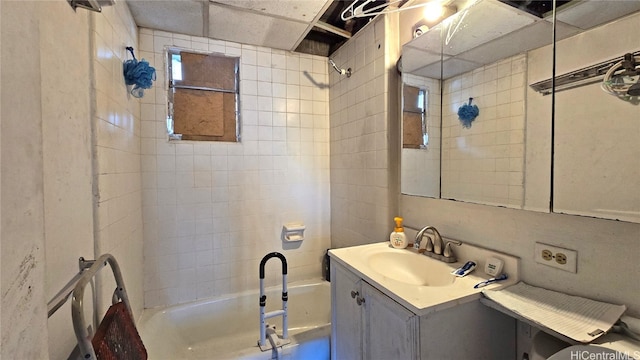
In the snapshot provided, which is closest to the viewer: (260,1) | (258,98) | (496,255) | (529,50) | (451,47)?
(529,50)

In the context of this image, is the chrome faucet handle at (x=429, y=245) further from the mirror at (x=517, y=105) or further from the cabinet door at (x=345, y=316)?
the cabinet door at (x=345, y=316)

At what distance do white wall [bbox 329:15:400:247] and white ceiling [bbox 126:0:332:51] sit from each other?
0.42 metres

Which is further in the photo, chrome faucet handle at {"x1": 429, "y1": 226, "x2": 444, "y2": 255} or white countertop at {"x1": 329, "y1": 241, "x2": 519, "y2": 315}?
chrome faucet handle at {"x1": 429, "y1": 226, "x2": 444, "y2": 255}

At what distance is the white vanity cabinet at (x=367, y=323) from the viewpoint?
1.01 meters

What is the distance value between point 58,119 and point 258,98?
150 centimetres

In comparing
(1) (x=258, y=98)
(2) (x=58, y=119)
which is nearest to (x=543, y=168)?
(2) (x=58, y=119)

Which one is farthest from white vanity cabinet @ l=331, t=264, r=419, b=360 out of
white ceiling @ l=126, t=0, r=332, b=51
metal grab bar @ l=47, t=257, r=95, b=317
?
white ceiling @ l=126, t=0, r=332, b=51

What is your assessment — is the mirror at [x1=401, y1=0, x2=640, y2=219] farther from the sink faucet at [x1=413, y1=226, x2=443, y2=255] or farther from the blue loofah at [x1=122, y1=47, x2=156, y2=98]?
the blue loofah at [x1=122, y1=47, x2=156, y2=98]

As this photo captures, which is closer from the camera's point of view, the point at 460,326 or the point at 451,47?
the point at 460,326

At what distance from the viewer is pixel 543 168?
3.34 ft

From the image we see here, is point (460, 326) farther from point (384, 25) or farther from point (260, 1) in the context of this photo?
point (260, 1)

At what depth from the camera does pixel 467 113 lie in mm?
1312

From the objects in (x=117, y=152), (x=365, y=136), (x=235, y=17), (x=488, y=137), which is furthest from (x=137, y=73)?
(x=488, y=137)

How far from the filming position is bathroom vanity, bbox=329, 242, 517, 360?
977 millimetres
